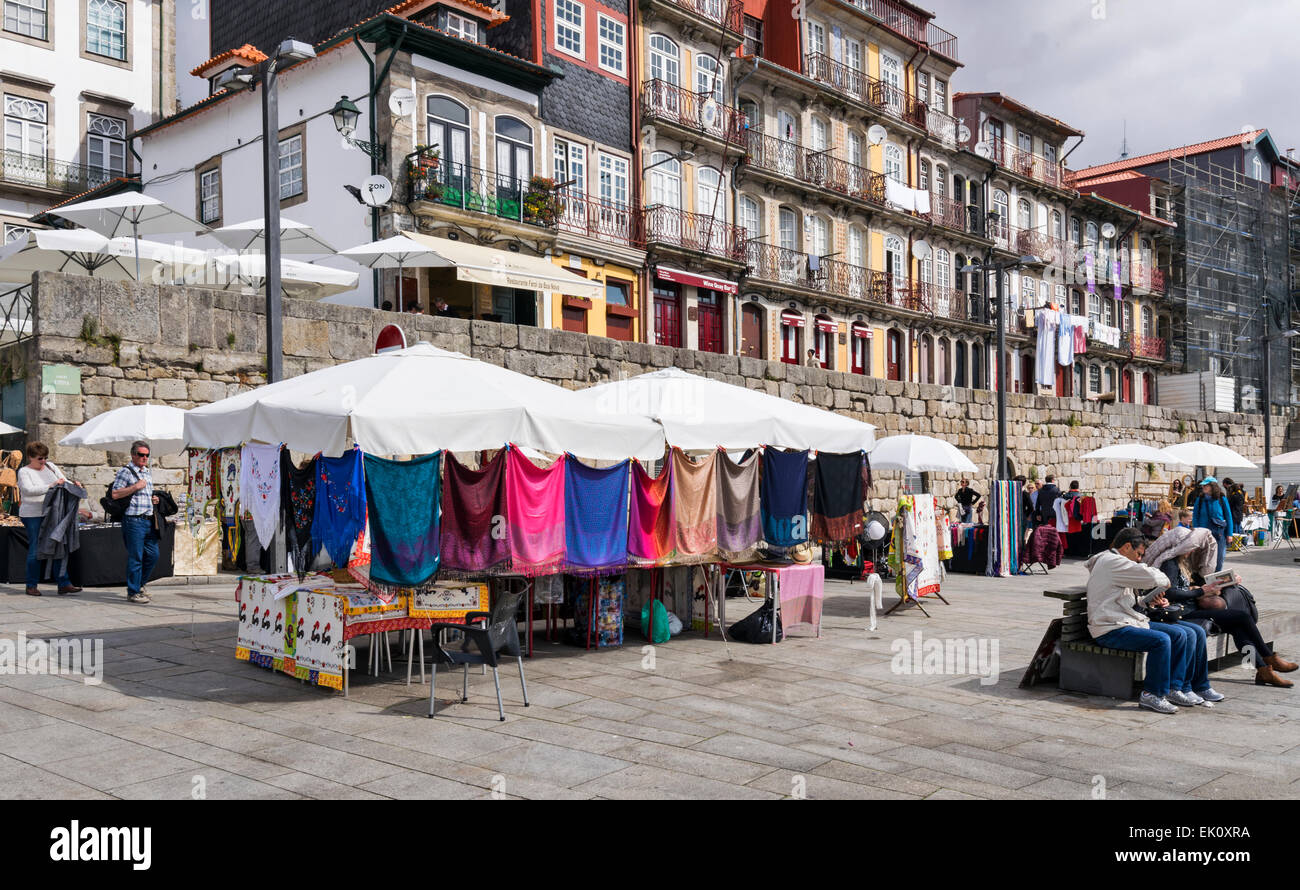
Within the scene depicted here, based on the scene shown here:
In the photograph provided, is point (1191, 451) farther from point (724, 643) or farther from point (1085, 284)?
point (1085, 284)

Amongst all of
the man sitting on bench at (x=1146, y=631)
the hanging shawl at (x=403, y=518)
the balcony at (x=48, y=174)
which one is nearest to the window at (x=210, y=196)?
the balcony at (x=48, y=174)

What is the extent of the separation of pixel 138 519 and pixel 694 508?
549 centimetres

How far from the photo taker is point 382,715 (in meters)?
6.88

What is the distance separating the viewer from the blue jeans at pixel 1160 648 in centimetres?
736

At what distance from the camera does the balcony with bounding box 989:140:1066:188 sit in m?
38.3

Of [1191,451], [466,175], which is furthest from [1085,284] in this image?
[466,175]

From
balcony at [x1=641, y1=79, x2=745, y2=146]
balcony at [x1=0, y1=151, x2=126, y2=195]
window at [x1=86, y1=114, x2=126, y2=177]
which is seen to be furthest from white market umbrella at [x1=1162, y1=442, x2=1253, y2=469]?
window at [x1=86, y1=114, x2=126, y2=177]

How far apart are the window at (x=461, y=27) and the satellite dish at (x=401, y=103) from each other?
2.67 meters

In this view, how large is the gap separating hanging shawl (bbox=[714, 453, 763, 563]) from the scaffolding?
137 ft

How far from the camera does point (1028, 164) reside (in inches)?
1549

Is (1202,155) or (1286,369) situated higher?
(1202,155)

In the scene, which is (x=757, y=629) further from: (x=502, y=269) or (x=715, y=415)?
(x=502, y=269)

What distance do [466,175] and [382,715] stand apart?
Answer: 16132 millimetres

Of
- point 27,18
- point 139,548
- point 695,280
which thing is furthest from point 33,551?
point 27,18
